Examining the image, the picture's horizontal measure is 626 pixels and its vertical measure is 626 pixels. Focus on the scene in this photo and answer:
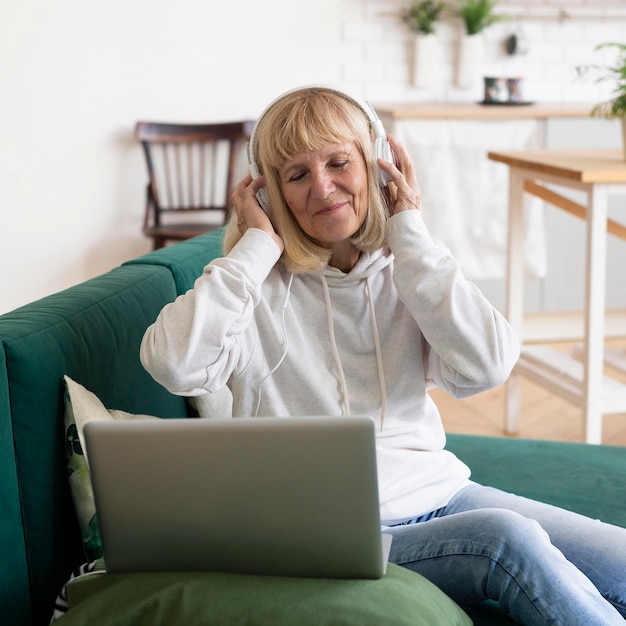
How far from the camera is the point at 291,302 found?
1455mm

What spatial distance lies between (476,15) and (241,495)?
369 cm

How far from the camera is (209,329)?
1.30 metres

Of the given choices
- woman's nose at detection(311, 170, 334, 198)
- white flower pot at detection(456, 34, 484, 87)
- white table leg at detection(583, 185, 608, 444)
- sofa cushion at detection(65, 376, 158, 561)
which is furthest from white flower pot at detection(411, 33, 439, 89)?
sofa cushion at detection(65, 376, 158, 561)

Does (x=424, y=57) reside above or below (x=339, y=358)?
above

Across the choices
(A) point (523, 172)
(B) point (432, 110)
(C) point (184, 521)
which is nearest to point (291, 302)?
(C) point (184, 521)

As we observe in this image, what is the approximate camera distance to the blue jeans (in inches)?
44.4

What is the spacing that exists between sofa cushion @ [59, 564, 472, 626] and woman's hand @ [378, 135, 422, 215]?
60cm

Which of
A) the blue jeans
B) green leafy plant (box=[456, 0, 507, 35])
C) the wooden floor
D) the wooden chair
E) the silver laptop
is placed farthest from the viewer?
green leafy plant (box=[456, 0, 507, 35])

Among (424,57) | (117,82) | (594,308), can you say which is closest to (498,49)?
(424,57)

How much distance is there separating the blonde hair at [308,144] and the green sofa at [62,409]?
290 millimetres

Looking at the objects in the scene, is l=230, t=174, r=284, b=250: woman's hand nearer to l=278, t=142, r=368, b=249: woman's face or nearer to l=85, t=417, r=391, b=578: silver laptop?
l=278, t=142, r=368, b=249: woman's face

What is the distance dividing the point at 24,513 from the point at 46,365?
0.19 metres

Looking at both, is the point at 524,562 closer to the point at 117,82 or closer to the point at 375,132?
the point at 375,132

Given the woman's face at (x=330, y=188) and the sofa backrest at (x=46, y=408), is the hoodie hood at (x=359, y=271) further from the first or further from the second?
the sofa backrest at (x=46, y=408)
